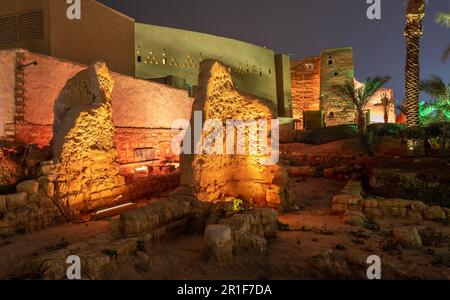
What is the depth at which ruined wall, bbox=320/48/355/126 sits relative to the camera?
1118 inches

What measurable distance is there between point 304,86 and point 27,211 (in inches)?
1113

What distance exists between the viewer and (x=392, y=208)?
7.93m

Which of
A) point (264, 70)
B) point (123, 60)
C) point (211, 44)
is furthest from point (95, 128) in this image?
point (264, 70)

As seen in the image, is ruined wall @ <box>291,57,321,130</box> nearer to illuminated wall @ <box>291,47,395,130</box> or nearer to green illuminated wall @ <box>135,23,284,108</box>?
illuminated wall @ <box>291,47,395,130</box>

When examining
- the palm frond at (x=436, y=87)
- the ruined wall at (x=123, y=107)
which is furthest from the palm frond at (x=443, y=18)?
the ruined wall at (x=123, y=107)

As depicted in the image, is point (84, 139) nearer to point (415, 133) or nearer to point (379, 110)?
point (415, 133)

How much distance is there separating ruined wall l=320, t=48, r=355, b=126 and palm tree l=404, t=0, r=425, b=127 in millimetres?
10763

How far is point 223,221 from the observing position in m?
5.69

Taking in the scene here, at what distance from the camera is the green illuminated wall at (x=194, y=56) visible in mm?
18969

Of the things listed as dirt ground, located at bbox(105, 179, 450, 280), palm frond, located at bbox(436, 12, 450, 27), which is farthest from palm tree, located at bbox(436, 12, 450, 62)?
dirt ground, located at bbox(105, 179, 450, 280)
